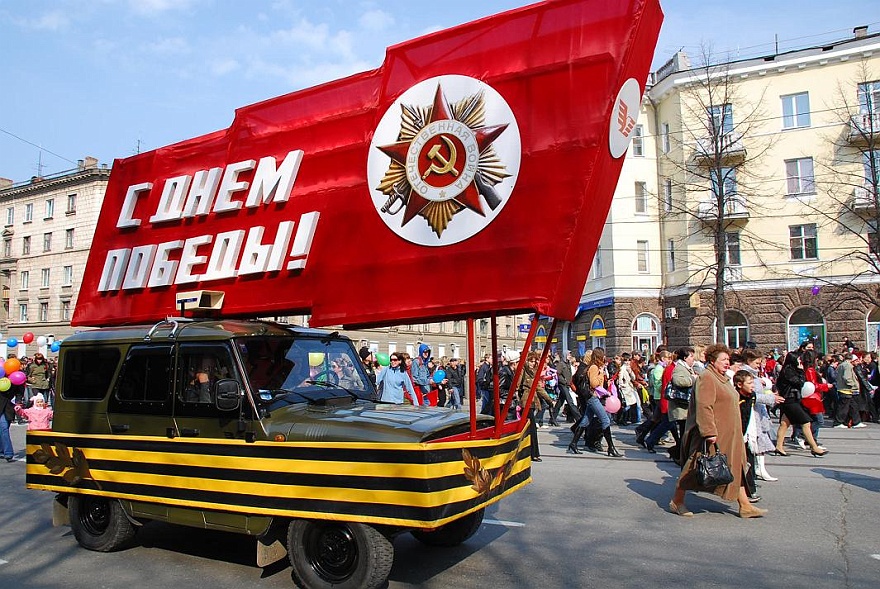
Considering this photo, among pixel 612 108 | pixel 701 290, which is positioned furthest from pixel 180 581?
pixel 701 290

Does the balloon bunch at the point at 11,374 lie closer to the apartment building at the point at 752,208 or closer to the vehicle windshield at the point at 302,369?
the vehicle windshield at the point at 302,369

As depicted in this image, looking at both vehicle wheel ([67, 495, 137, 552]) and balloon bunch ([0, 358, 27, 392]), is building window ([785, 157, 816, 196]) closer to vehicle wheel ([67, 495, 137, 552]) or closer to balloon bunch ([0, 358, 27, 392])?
balloon bunch ([0, 358, 27, 392])

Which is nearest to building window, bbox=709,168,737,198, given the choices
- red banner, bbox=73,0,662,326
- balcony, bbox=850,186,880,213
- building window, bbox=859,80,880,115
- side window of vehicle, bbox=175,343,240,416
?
balcony, bbox=850,186,880,213

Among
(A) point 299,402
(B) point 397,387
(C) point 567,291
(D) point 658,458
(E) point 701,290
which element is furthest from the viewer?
(E) point 701,290

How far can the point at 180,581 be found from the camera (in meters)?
5.73

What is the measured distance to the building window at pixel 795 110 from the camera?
105 ft

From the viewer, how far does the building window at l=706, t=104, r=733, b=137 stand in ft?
99.3

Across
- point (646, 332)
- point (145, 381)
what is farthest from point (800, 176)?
point (145, 381)

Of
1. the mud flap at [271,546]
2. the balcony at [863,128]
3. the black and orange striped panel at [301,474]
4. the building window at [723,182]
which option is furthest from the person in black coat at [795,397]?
the balcony at [863,128]

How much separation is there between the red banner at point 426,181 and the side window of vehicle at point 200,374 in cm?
76

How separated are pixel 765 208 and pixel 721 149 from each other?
4.41 meters

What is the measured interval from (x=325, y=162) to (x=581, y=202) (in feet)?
8.20

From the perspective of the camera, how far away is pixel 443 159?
581 centimetres

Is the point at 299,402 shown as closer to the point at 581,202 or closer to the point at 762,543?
the point at 581,202
